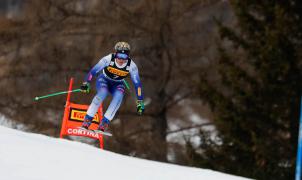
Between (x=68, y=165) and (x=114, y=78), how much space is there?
3191 millimetres

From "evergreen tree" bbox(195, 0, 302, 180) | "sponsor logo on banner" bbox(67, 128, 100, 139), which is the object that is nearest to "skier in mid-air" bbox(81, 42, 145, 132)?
"sponsor logo on banner" bbox(67, 128, 100, 139)

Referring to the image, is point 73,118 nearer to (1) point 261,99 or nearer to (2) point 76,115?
(2) point 76,115

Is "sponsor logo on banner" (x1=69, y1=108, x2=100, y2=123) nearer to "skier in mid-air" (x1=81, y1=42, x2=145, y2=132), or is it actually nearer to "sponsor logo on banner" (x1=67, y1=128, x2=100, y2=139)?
"sponsor logo on banner" (x1=67, y1=128, x2=100, y2=139)

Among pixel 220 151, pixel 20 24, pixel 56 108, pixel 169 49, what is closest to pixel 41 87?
pixel 56 108

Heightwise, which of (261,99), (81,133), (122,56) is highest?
(261,99)

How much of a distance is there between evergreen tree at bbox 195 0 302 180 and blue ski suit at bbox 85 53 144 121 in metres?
7.96

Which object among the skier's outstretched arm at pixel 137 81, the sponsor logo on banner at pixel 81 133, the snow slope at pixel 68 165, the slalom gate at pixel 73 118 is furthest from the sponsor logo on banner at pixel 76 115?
the snow slope at pixel 68 165

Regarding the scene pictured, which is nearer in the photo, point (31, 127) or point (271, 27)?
point (271, 27)

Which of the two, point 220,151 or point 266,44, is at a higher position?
point 266,44

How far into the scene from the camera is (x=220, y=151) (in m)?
22.0

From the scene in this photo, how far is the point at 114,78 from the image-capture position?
42.4ft

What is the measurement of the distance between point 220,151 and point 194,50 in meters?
7.43

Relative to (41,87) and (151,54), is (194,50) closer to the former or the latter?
(151,54)

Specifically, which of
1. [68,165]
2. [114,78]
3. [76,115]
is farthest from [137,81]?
[68,165]
